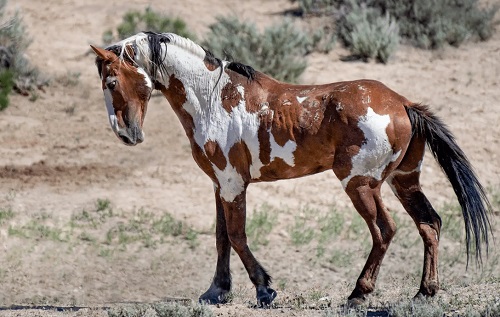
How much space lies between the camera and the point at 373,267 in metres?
6.98

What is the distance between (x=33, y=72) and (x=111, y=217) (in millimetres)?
4064

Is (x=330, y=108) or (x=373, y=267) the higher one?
(x=330, y=108)

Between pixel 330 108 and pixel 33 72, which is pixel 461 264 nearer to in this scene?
pixel 330 108

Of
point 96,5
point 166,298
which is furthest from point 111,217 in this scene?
point 96,5

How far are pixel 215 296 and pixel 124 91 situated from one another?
5.95 ft

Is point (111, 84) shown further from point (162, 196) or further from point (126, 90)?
point (162, 196)

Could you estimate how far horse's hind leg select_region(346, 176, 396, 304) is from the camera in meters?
6.86

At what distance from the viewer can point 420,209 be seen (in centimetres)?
718

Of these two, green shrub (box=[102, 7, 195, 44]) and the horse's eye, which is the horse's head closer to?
the horse's eye

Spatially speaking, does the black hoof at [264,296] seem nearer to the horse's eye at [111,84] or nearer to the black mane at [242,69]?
the black mane at [242,69]

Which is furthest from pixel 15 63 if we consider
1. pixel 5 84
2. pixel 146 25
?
pixel 146 25

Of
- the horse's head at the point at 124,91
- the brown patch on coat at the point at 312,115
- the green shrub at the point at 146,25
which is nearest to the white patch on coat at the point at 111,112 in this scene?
the horse's head at the point at 124,91

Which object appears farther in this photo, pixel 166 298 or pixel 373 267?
pixel 166 298

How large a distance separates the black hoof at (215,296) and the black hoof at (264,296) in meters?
0.41
